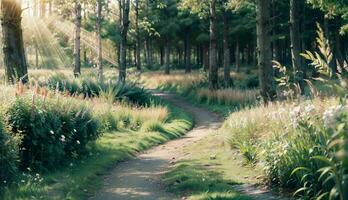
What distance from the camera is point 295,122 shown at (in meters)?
8.09

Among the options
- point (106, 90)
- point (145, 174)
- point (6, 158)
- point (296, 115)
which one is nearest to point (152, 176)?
point (145, 174)

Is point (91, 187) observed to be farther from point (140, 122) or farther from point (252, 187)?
point (140, 122)

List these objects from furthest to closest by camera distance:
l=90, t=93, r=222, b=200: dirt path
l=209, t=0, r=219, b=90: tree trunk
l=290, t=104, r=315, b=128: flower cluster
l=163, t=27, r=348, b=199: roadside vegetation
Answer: l=209, t=0, r=219, b=90: tree trunk, l=90, t=93, r=222, b=200: dirt path, l=290, t=104, r=315, b=128: flower cluster, l=163, t=27, r=348, b=199: roadside vegetation

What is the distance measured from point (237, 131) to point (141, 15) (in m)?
42.5

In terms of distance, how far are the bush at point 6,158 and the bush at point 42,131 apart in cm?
66

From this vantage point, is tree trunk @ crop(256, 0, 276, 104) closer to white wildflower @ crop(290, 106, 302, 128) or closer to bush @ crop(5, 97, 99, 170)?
bush @ crop(5, 97, 99, 170)

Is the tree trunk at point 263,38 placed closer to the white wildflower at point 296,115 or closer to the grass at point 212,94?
the grass at point 212,94

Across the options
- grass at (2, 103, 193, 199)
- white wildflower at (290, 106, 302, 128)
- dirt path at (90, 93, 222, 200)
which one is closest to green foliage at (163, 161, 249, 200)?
dirt path at (90, 93, 222, 200)

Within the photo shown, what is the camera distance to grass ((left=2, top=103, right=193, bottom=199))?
334 inches

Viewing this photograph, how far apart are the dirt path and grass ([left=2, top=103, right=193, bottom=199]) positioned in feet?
0.90

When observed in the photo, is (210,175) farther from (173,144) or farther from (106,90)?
(106,90)

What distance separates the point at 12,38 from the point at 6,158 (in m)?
A: 8.46

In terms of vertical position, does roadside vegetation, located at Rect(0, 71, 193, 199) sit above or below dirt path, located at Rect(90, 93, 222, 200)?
above

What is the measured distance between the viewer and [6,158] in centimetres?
848
